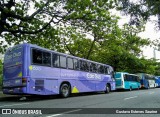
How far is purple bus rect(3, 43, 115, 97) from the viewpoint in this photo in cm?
1459

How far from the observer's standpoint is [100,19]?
56.7 feet

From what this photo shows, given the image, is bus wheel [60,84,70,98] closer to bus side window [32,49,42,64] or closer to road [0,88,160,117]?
road [0,88,160,117]

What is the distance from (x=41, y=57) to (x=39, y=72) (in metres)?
1.03

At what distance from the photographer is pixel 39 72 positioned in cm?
1523

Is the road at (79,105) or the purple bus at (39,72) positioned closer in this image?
the road at (79,105)

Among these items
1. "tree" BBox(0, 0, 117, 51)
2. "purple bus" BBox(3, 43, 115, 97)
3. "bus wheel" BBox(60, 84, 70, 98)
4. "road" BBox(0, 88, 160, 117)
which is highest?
"tree" BBox(0, 0, 117, 51)

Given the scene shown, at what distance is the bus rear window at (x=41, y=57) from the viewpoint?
15117 mm

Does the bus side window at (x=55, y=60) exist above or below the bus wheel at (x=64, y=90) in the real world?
above

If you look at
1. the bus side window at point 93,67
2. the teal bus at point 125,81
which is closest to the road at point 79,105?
the bus side window at point 93,67

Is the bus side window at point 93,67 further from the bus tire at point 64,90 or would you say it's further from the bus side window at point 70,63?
the bus tire at point 64,90

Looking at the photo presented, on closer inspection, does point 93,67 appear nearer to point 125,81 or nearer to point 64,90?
point 64,90

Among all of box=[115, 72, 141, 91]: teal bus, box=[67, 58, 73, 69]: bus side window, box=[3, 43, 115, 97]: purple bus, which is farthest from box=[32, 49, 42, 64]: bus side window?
box=[115, 72, 141, 91]: teal bus

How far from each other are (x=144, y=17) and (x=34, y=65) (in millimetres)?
7457

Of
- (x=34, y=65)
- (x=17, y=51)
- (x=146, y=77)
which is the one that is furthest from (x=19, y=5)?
(x=146, y=77)
